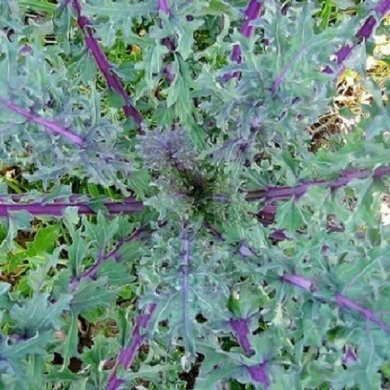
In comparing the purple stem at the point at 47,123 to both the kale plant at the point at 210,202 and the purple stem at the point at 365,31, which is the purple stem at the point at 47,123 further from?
the purple stem at the point at 365,31

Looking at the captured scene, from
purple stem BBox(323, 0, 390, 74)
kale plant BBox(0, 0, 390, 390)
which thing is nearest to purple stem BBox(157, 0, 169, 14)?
kale plant BBox(0, 0, 390, 390)

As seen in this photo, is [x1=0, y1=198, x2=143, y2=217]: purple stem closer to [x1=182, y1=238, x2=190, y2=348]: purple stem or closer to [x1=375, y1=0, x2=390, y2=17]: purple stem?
[x1=182, y1=238, x2=190, y2=348]: purple stem

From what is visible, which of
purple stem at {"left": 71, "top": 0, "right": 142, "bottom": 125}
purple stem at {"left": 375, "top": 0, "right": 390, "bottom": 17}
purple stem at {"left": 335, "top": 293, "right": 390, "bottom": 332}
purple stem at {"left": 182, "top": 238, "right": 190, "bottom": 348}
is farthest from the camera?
purple stem at {"left": 71, "top": 0, "right": 142, "bottom": 125}

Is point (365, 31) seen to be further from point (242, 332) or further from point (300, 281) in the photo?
point (242, 332)

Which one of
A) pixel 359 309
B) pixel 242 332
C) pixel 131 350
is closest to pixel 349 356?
pixel 242 332

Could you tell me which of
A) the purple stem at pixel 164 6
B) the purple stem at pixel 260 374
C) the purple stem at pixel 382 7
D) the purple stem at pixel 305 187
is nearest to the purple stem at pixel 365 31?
the purple stem at pixel 382 7

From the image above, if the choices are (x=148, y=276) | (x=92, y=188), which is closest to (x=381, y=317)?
(x=148, y=276)
